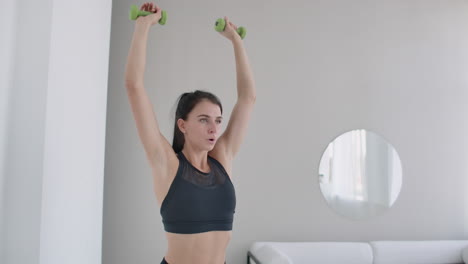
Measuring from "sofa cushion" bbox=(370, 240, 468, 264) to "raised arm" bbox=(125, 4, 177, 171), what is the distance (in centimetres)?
252

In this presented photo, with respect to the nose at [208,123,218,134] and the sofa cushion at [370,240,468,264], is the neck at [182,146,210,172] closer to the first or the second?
the nose at [208,123,218,134]

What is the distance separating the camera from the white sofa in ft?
10.7

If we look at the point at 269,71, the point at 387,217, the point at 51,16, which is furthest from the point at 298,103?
the point at 51,16

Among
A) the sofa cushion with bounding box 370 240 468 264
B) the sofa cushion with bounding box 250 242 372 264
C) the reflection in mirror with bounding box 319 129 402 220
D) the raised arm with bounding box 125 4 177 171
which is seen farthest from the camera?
the reflection in mirror with bounding box 319 129 402 220

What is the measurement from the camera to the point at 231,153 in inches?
69.1

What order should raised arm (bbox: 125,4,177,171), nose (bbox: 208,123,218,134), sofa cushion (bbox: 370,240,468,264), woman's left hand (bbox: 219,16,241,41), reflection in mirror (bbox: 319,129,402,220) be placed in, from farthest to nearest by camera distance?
reflection in mirror (bbox: 319,129,402,220) → sofa cushion (bbox: 370,240,468,264) → woman's left hand (bbox: 219,16,241,41) → nose (bbox: 208,123,218,134) → raised arm (bbox: 125,4,177,171)

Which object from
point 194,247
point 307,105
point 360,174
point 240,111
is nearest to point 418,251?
point 360,174

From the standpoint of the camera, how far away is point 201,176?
5.01ft

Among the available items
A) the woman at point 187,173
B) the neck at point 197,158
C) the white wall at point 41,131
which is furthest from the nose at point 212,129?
the white wall at point 41,131

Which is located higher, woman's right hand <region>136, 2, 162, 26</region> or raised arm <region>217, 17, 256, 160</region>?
woman's right hand <region>136, 2, 162, 26</region>

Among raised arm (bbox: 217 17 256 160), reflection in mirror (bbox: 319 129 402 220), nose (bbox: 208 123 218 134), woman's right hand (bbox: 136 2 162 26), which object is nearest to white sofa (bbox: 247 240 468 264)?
reflection in mirror (bbox: 319 129 402 220)

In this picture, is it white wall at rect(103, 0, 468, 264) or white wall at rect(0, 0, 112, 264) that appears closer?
white wall at rect(0, 0, 112, 264)

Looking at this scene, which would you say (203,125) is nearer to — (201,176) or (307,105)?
(201,176)

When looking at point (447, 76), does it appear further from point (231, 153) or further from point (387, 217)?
point (231, 153)
